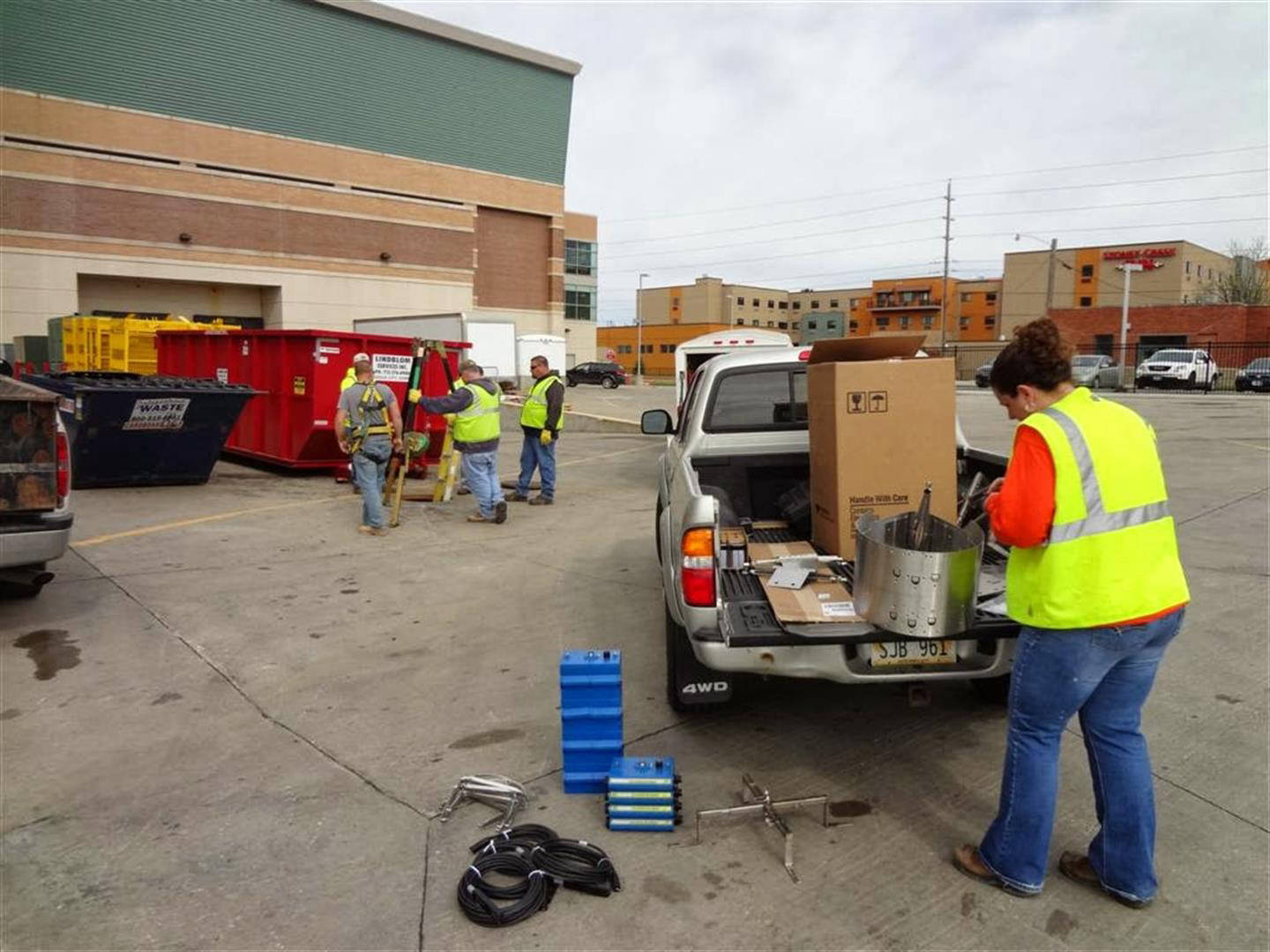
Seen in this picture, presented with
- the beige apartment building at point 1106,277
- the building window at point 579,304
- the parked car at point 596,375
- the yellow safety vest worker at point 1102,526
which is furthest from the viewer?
the beige apartment building at point 1106,277

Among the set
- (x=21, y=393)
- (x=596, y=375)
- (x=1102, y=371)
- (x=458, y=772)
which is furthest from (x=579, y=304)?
(x=458, y=772)

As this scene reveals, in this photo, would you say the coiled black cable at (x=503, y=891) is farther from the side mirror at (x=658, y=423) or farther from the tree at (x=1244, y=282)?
the tree at (x=1244, y=282)

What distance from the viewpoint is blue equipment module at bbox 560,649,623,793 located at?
12.1 ft

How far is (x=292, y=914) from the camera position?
291 cm

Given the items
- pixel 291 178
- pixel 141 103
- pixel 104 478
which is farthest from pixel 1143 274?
pixel 104 478

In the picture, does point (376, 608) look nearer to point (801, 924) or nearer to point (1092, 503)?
point (801, 924)

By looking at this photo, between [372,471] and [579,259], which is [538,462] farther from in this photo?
[579,259]

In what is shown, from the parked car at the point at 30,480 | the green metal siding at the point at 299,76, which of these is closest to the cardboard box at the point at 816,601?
the parked car at the point at 30,480

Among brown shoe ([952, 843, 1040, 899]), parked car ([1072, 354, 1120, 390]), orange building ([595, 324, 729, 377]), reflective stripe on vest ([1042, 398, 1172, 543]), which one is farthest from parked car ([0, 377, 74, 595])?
orange building ([595, 324, 729, 377])

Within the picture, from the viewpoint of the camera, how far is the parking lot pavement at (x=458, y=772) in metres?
2.87

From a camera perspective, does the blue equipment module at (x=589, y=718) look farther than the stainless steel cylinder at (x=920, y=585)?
Yes

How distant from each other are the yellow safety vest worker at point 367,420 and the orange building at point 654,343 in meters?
81.2

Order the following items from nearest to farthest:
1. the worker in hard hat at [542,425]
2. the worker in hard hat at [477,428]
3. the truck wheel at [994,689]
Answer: the truck wheel at [994,689], the worker in hard hat at [477,428], the worker in hard hat at [542,425]

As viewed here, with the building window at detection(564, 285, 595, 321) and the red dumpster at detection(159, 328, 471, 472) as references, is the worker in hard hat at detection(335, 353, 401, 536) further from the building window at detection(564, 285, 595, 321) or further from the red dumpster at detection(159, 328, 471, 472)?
the building window at detection(564, 285, 595, 321)
